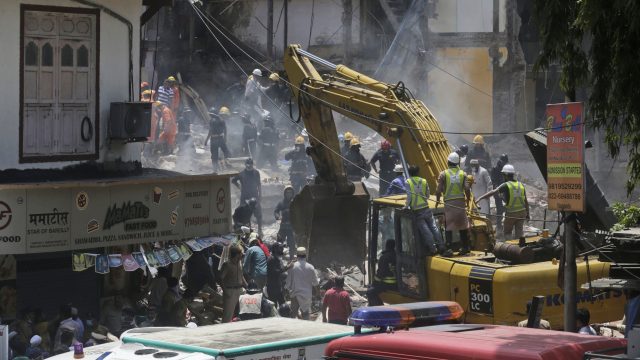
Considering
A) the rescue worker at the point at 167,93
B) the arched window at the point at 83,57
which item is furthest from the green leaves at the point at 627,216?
the rescue worker at the point at 167,93

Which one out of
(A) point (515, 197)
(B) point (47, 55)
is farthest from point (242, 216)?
(B) point (47, 55)

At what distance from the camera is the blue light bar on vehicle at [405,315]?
820 centimetres

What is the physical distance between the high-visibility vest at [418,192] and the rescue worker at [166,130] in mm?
11563

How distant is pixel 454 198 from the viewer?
16.8 metres

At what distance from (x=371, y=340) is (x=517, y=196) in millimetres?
10349

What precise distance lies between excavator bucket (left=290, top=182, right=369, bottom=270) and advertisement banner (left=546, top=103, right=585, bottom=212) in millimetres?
9261

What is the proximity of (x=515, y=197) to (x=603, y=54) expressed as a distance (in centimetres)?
806

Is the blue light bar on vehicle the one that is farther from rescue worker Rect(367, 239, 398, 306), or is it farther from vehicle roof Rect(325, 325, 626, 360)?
rescue worker Rect(367, 239, 398, 306)

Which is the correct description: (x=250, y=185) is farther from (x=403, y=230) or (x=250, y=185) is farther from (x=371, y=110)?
(x=403, y=230)

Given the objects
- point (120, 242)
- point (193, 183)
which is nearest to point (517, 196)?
point (193, 183)

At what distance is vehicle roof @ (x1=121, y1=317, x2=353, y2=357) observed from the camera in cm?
917

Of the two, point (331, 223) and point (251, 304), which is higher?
point (331, 223)

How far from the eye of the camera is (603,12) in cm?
946

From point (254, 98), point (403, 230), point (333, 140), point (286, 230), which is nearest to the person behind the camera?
point (403, 230)
